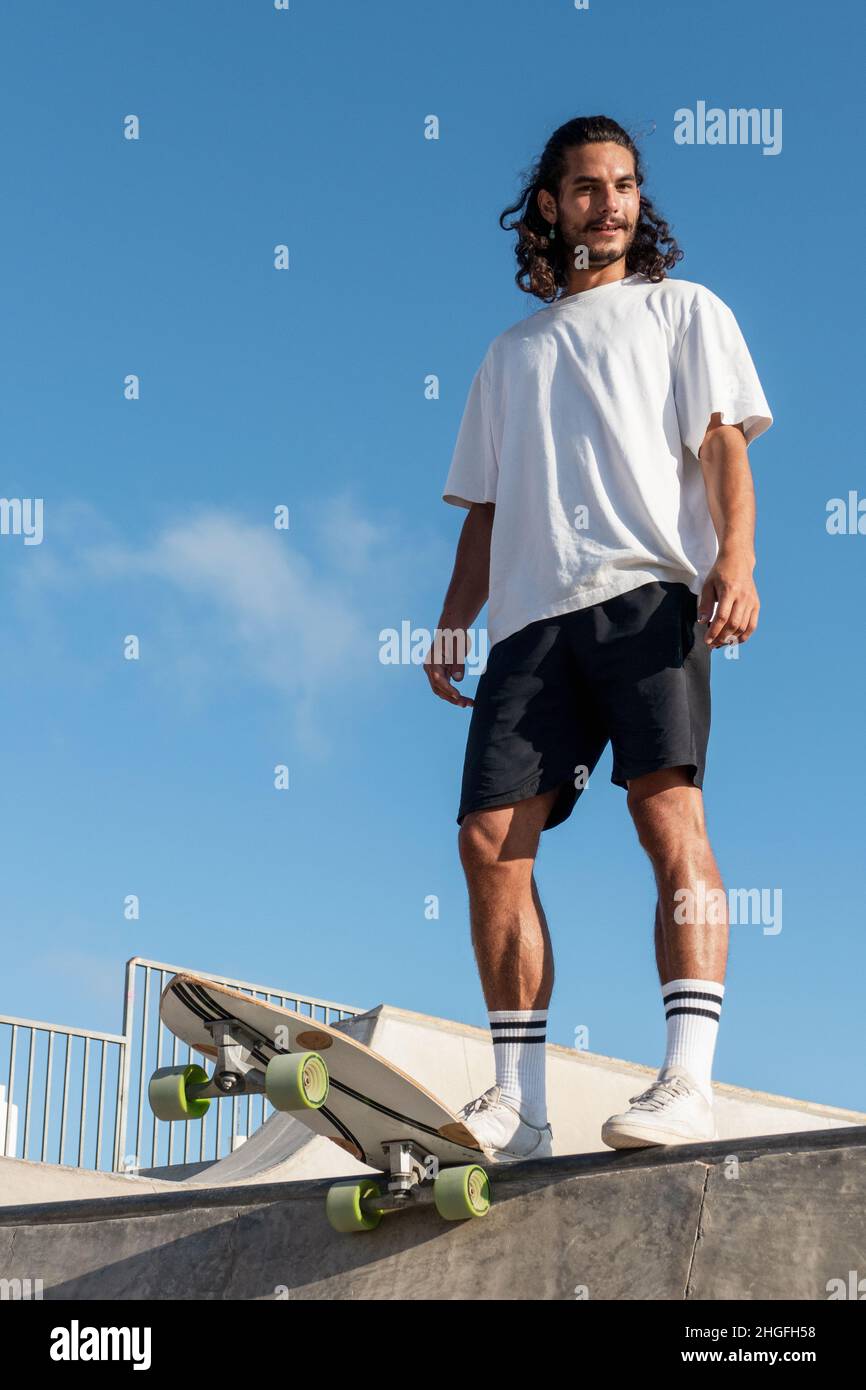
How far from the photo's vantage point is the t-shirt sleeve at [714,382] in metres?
3.75

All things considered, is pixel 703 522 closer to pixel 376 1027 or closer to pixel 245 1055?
pixel 245 1055

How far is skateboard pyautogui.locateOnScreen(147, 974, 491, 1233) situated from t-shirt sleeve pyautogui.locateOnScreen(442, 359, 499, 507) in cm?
182

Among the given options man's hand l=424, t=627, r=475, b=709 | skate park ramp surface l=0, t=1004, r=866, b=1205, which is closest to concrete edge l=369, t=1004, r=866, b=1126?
skate park ramp surface l=0, t=1004, r=866, b=1205

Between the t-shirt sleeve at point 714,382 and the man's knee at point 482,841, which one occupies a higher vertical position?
the t-shirt sleeve at point 714,382

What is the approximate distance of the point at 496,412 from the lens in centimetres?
416

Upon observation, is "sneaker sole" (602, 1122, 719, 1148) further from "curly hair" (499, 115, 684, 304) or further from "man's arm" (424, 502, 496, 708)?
"curly hair" (499, 115, 684, 304)

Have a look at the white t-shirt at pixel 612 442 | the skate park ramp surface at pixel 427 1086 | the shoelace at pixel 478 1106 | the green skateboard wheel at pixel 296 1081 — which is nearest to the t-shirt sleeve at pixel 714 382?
the white t-shirt at pixel 612 442

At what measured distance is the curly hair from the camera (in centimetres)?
409

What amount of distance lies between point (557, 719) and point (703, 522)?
70 cm

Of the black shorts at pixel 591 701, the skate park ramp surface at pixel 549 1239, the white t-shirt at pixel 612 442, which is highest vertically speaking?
the white t-shirt at pixel 612 442

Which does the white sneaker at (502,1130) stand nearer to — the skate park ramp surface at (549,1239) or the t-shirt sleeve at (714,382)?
the skate park ramp surface at (549,1239)

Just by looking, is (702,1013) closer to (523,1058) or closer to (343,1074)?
(523,1058)

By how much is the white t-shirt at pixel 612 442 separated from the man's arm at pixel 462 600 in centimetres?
26
